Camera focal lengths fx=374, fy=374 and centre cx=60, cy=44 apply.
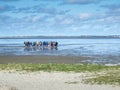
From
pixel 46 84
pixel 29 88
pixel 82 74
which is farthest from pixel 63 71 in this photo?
pixel 29 88

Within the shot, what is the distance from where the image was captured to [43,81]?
23.2m

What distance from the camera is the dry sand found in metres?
20.0

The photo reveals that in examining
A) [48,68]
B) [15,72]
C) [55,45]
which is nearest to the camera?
[15,72]

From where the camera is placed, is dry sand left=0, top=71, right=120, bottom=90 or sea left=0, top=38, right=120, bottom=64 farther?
sea left=0, top=38, right=120, bottom=64

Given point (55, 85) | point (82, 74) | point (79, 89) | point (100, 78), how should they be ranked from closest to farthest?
point (79, 89)
point (55, 85)
point (100, 78)
point (82, 74)

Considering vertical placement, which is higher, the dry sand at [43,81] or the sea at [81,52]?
the dry sand at [43,81]

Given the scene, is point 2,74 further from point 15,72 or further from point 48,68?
point 48,68

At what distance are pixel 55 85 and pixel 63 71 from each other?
7663 mm

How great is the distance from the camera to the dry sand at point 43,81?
2003cm

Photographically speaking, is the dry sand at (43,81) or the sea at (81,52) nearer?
the dry sand at (43,81)

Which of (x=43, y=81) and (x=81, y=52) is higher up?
(x=43, y=81)

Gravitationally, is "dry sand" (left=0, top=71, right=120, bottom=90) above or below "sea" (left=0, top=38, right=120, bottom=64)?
above

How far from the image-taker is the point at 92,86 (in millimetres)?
20609

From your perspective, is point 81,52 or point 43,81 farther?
point 81,52
